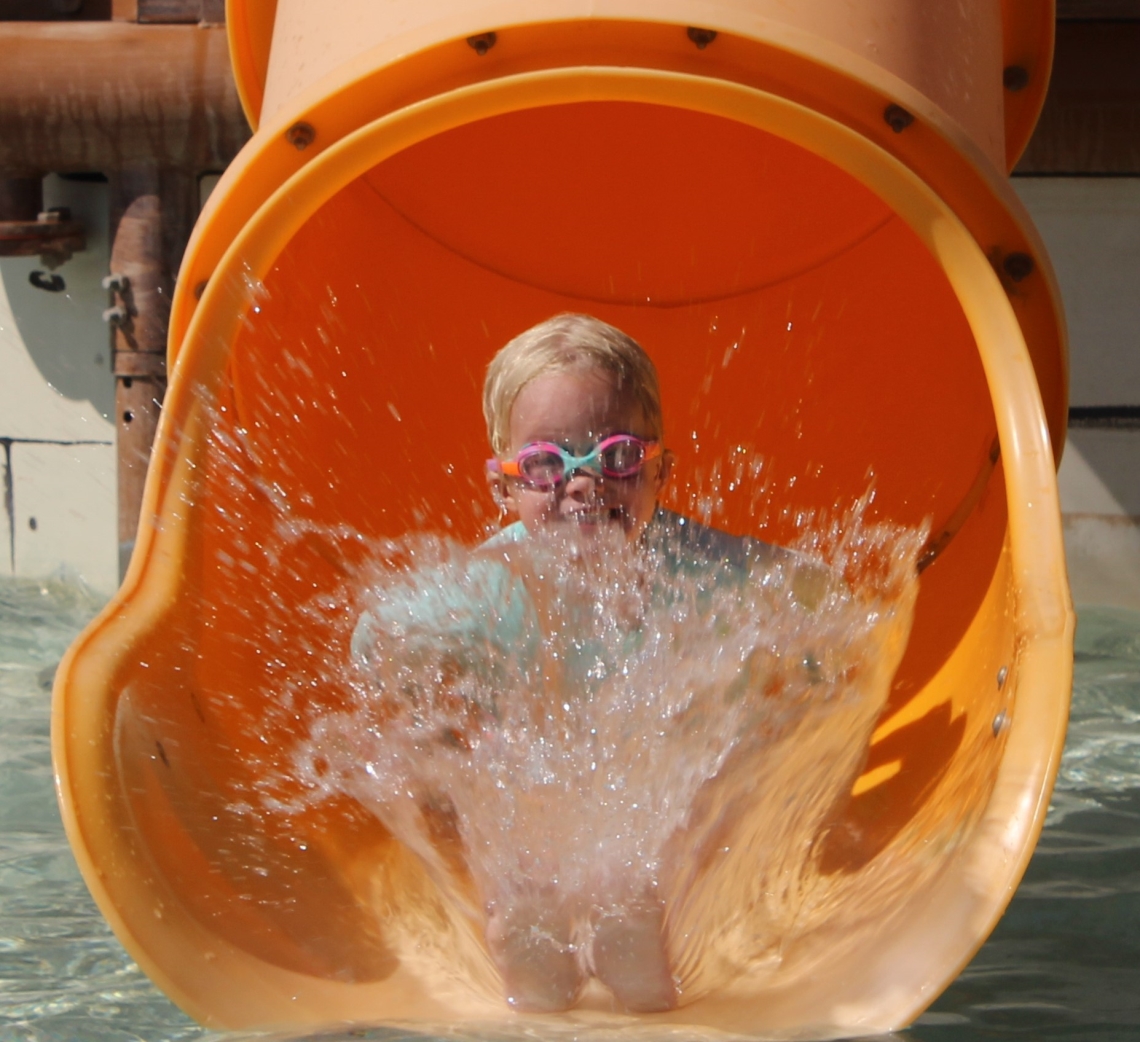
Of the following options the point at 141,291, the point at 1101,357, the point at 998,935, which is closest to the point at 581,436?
the point at 998,935

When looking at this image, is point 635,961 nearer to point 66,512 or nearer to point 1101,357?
point 1101,357

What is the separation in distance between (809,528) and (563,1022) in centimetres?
127

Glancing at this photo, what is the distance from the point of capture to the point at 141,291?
3.34 meters

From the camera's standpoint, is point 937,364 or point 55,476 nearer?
point 937,364

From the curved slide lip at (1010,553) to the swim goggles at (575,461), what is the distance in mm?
414

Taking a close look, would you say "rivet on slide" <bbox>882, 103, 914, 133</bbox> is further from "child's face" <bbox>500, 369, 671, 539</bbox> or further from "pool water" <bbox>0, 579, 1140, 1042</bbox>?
"pool water" <bbox>0, 579, 1140, 1042</bbox>

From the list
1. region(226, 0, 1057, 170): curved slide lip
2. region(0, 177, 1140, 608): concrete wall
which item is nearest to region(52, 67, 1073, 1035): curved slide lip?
region(226, 0, 1057, 170): curved slide lip

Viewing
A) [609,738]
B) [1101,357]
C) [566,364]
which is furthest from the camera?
[1101,357]

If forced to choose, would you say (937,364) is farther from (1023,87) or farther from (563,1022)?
(563,1022)

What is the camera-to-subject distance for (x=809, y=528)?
2592 millimetres

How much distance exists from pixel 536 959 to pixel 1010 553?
2.36 feet

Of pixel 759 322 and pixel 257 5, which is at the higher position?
pixel 257 5

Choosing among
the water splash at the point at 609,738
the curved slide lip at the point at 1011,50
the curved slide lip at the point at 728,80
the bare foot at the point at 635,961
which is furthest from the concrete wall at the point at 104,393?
the bare foot at the point at 635,961

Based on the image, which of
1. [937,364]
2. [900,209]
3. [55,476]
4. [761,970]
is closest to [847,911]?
[761,970]
